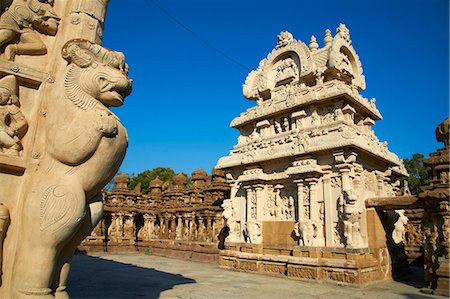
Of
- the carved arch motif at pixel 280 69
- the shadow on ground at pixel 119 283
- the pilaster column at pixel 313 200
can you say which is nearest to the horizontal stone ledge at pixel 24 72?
the shadow on ground at pixel 119 283

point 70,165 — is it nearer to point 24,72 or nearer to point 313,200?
point 24,72

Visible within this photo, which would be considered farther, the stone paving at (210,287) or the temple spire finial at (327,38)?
the temple spire finial at (327,38)

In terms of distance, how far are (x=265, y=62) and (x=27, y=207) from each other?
1316 cm

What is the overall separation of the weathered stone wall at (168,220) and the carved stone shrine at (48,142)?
13.3 metres

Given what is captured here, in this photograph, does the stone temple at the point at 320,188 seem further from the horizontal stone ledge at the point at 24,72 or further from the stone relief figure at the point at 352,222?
the horizontal stone ledge at the point at 24,72

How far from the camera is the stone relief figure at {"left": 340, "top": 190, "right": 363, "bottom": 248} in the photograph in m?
9.80

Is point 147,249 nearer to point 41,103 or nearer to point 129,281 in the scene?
point 129,281

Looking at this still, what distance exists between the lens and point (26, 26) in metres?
3.50

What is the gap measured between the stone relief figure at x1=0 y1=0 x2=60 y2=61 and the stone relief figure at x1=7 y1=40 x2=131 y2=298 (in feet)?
1.36

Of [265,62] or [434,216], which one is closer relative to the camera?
[434,216]

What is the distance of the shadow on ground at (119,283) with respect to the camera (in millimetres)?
7480

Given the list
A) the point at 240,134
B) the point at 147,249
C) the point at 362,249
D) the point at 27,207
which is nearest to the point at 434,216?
the point at 362,249

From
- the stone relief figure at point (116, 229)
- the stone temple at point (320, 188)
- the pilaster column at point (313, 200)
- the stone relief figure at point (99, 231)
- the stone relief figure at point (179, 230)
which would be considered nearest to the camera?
the stone temple at point (320, 188)

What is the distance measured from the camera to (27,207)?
3016 millimetres
